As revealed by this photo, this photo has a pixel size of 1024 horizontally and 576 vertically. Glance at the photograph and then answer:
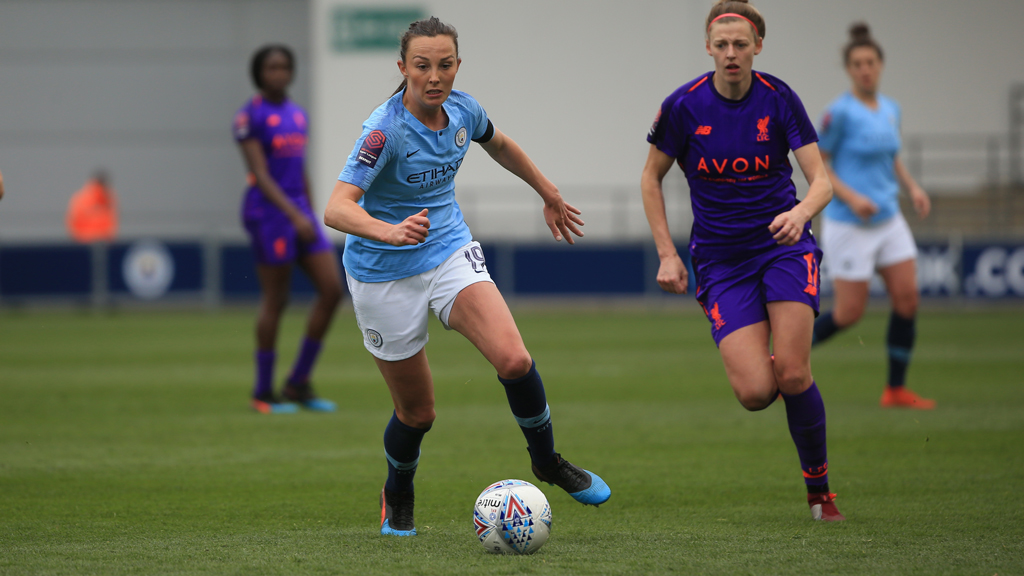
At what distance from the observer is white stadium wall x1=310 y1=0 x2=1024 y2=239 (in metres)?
23.6

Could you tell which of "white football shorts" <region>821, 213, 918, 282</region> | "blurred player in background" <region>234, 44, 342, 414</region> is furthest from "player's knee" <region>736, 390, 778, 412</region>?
"blurred player in background" <region>234, 44, 342, 414</region>

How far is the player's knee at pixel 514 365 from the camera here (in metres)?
4.26

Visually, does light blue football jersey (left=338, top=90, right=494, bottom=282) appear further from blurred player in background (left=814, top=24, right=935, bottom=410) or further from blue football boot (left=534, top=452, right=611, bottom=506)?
blurred player in background (left=814, top=24, right=935, bottom=410)

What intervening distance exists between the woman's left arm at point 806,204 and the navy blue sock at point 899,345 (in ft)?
11.9

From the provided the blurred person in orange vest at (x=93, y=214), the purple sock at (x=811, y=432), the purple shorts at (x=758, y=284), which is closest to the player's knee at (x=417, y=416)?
the purple shorts at (x=758, y=284)

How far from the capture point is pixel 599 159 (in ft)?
80.6

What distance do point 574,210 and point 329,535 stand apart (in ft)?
5.54

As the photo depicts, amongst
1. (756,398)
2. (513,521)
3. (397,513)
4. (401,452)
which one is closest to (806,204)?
(756,398)

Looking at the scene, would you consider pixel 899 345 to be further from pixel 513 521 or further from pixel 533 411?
pixel 513 521

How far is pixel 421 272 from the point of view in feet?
14.3

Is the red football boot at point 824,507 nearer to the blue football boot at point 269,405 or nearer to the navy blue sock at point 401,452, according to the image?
the navy blue sock at point 401,452

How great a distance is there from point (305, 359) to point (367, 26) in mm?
17160

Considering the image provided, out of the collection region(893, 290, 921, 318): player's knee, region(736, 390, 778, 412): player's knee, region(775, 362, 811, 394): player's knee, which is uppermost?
region(775, 362, 811, 394): player's knee

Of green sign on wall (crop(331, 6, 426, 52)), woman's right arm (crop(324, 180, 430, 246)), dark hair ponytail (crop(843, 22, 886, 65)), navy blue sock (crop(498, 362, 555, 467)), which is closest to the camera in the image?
woman's right arm (crop(324, 180, 430, 246))
